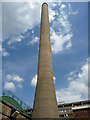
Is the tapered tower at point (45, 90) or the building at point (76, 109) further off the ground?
the tapered tower at point (45, 90)

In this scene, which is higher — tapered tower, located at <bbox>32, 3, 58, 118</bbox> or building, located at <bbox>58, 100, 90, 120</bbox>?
tapered tower, located at <bbox>32, 3, 58, 118</bbox>

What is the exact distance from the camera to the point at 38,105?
15.4m

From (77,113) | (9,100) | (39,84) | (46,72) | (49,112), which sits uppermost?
(46,72)

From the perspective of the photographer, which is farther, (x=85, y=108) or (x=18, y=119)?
(x=85, y=108)

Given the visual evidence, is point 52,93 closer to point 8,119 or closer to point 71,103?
point 8,119

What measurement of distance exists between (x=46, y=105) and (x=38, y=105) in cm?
103

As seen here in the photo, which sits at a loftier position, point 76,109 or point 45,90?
point 45,90

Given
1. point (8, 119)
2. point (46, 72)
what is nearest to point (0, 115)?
point (8, 119)

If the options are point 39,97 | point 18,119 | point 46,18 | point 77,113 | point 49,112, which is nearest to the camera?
point 49,112

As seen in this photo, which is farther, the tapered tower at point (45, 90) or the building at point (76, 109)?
the building at point (76, 109)

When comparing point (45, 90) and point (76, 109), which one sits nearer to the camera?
point (45, 90)

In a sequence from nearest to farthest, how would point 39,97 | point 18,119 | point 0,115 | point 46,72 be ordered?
1. point 39,97
2. point 0,115
3. point 46,72
4. point 18,119

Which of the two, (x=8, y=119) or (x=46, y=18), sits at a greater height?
(x=46, y=18)

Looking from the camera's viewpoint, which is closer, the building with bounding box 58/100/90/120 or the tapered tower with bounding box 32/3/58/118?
the tapered tower with bounding box 32/3/58/118
